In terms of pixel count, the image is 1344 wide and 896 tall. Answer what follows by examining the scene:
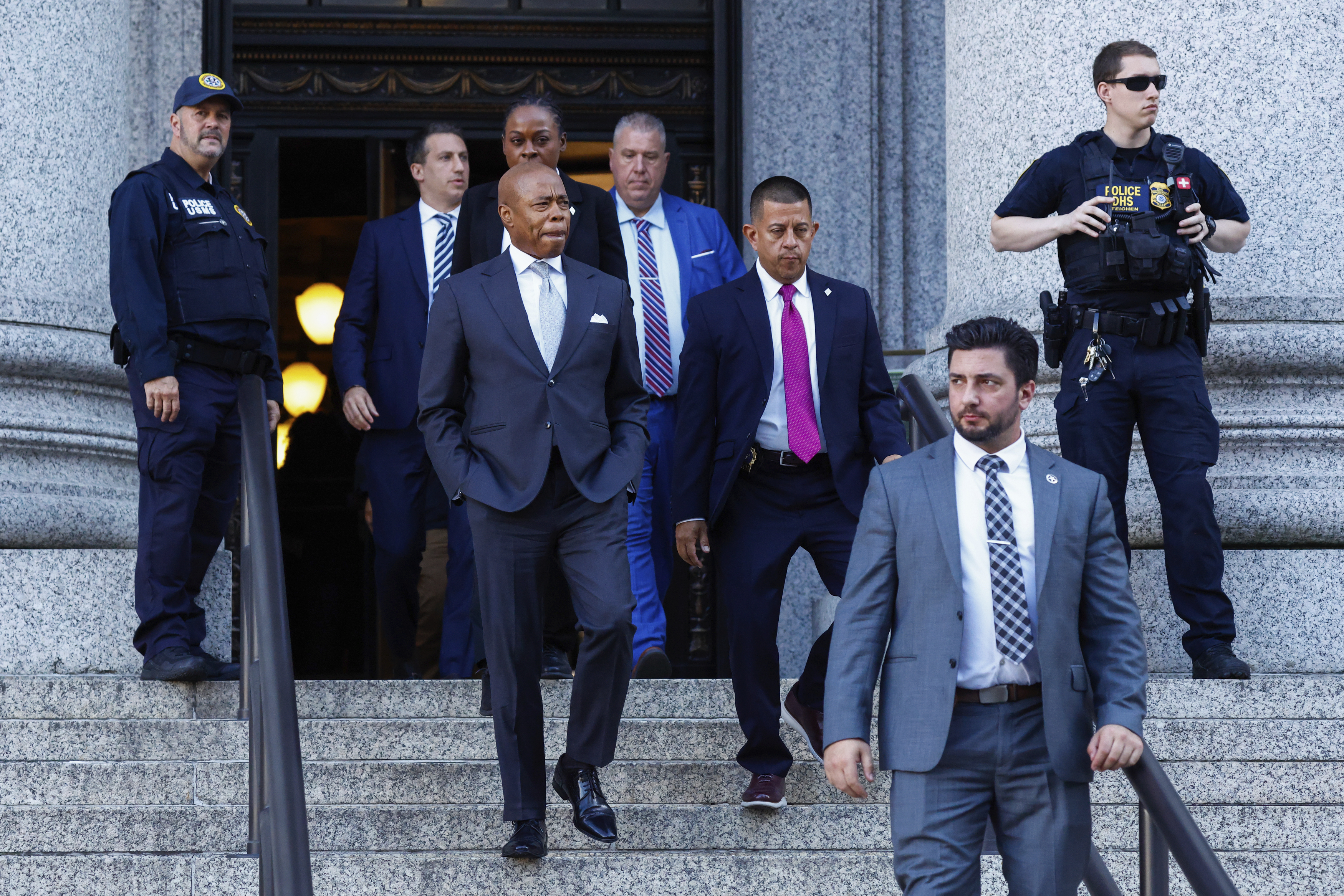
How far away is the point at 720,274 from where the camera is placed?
25.2 feet

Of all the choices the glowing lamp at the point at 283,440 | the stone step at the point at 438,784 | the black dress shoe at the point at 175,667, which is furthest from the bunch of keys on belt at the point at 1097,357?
the glowing lamp at the point at 283,440

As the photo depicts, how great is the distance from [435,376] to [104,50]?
310cm

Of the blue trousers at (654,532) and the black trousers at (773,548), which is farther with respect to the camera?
the blue trousers at (654,532)

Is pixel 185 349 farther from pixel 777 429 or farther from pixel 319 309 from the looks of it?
pixel 319 309

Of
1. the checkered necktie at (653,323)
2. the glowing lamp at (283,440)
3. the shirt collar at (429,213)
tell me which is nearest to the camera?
the checkered necktie at (653,323)

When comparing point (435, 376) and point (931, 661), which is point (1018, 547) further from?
point (435, 376)

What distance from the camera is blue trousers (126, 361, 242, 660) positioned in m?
6.22

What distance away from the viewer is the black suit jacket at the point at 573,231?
21.9 feet

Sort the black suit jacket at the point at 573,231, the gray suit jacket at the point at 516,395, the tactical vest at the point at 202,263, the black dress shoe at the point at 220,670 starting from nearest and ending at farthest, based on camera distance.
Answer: the gray suit jacket at the point at 516,395 → the black dress shoe at the point at 220,670 → the tactical vest at the point at 202,263 → the black suit jacket at the point at 573,231

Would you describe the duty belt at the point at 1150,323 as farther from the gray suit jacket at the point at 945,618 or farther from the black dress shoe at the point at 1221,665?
the gray suit jacket at the point at 945,618

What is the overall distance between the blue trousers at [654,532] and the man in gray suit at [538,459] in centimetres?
142

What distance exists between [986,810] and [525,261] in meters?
2.39

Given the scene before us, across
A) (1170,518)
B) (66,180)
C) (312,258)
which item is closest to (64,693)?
(66,180)

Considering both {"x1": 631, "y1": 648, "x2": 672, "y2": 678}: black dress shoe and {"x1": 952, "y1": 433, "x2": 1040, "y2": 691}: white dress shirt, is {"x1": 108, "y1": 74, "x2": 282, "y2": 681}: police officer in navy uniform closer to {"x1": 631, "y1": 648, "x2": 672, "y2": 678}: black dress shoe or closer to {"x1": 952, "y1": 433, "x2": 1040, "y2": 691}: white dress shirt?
{"x1": 631, "y1": 648, "x2": 672, "y2": 678}: black dress shoe
